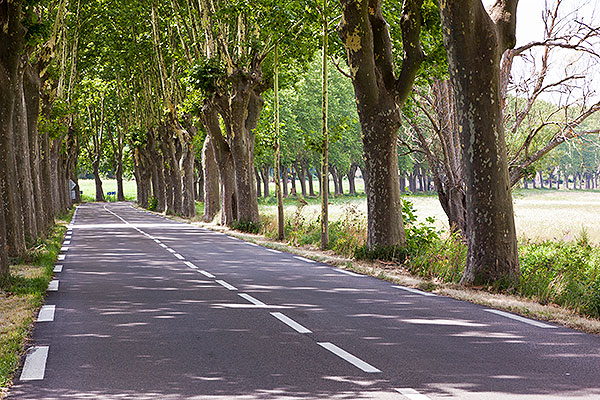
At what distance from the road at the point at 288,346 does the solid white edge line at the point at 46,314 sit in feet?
0.04


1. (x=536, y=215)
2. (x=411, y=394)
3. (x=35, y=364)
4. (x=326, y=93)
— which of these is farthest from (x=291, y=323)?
(x=536, y=215)

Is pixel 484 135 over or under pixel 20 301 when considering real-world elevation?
over

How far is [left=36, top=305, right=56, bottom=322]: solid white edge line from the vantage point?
364 inches

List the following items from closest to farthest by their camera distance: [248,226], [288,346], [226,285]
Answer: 1. [288,346]
2. [226,285]
3. [248,226]

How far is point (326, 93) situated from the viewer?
19766 mm

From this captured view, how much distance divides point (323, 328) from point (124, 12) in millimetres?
30492

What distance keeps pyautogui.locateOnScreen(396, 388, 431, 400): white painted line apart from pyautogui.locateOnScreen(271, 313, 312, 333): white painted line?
2725 millimetres

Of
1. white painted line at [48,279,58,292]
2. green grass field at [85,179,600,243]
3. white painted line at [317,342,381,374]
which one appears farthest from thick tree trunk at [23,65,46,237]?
white painted line at [317,342,381,374]

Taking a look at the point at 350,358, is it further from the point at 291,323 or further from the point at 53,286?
the point at 53,286

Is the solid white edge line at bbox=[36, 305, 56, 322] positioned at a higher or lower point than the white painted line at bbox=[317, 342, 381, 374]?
higher

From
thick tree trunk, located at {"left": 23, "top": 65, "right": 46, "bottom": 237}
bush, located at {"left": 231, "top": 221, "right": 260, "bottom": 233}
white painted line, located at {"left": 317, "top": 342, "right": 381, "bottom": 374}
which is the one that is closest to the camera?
white painted line, located at {"left": 317, "top": 342, "right": 381, "bottom": 374}

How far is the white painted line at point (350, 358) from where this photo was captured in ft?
21.1

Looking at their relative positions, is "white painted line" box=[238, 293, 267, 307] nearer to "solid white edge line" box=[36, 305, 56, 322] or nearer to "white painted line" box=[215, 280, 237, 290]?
"white painted line" box=[215, 280, 237, 290]

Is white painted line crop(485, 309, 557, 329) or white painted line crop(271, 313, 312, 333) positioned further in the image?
white painted line crop(485, 309, 557, 329)
